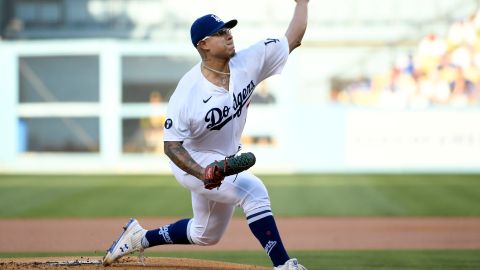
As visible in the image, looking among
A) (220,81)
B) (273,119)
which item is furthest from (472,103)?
(220,81)

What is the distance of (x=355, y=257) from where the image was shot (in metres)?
8.25

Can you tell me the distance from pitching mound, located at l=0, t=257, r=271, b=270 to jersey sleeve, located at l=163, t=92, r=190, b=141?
114cm

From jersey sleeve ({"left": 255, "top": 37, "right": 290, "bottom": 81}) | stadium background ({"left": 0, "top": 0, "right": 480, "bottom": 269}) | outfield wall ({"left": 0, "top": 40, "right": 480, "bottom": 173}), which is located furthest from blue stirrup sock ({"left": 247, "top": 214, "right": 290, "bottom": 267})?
outfield wall ({"left": 0, "top": 40, "right": 480, "bottom": 173})

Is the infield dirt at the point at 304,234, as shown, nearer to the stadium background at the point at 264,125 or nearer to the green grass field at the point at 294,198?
the green grass field at the point at 294,198

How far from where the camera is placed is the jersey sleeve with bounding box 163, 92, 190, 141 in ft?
18.3

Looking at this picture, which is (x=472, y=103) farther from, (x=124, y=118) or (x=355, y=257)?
(x=355, y=257)

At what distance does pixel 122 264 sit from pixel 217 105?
1707mm

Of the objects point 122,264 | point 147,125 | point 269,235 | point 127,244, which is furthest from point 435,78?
point 269,235

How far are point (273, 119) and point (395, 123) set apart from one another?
2.77 m

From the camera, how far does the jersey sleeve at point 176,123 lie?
18.3 feet

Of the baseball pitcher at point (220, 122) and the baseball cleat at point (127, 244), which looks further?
the baseball cleat at point (127, 244)

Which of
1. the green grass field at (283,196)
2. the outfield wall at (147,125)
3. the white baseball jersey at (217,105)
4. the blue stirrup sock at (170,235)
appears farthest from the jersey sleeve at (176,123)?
the outfield wall at (147,125)

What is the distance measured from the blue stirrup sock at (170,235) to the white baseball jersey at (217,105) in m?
Answer: 0.69

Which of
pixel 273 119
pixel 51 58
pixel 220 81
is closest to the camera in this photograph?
pixel 220 81
